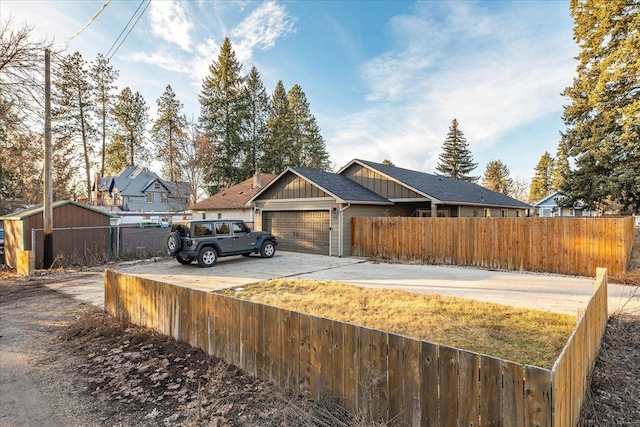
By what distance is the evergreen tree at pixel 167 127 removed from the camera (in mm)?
32438

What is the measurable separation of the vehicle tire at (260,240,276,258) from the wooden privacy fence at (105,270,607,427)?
9126mm

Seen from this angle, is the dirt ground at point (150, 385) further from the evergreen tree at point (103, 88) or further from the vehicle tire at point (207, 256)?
the evergreen tree at point (103, 88)

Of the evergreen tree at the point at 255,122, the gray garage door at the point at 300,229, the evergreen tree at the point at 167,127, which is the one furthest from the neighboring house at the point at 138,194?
the gray garage door at the point at 300,229

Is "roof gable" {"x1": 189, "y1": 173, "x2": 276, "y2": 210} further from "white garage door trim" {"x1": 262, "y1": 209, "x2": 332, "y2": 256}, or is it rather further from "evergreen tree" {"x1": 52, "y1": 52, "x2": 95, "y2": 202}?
"evergreen tree" {"x1": 52, "y1": 52, "x2": 95, "y2": 202}

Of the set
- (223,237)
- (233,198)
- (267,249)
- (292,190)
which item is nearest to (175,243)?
(223,237)

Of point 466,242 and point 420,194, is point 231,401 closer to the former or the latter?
point 466,242

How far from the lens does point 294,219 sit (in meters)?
16.3

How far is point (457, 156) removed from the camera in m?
43.8

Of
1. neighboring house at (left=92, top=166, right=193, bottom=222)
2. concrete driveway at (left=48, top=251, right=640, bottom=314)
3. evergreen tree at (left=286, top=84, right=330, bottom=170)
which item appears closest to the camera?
concrete driveway at (left=48, top=251, right=640, bottom=314)

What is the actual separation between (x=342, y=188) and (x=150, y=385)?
41.8 feet

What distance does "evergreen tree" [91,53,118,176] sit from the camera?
30000mm

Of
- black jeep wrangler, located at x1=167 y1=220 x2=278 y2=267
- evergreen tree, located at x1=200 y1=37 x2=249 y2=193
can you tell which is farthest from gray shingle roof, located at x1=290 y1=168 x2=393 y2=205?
evergreen tree, located at x1=200 y1=37 x2=249 y2=193

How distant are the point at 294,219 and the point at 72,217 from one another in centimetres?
886

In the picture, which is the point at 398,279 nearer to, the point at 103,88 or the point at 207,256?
the point at 207,256
